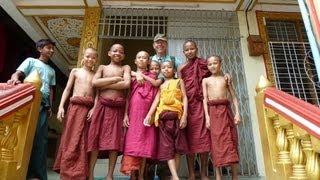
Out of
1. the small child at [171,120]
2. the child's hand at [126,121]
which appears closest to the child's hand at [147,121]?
the small child at [171,120]

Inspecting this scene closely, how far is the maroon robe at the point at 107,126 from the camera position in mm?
2521

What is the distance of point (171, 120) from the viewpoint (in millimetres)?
2627

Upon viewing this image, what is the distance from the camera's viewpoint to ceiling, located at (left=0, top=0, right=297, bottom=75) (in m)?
4.46

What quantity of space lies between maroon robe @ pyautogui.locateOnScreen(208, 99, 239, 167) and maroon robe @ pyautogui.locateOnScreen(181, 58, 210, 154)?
0.10 meters

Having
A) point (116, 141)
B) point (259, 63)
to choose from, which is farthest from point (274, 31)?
point (116, 141)

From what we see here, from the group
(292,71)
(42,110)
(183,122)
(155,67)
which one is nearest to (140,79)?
(155,67)

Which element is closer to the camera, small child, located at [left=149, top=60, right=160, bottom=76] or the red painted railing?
the red painted railing

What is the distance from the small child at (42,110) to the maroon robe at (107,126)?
0.49 m

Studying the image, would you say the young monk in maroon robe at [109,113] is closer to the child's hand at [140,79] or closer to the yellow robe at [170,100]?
the child's hand at [140,79]

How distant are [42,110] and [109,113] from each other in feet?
2.17

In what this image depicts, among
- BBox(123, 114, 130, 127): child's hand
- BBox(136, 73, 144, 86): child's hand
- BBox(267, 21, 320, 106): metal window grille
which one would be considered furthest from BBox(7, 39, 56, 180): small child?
BBox(267, 21, 320, 106): metal window grille

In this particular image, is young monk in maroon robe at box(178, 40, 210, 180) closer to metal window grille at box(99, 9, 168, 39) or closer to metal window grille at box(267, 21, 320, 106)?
metal window grille at box(99, 9, 168, 39)

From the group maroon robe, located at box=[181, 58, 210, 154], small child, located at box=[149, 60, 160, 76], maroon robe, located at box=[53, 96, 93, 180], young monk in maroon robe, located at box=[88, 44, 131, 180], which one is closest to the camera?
maroon robe, located at box=[53, 96, 93, 180]

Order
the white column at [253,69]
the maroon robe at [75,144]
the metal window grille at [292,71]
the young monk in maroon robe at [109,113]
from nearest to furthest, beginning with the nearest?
1. the maroon robe at [75,144]
2. the young monk in maroon robe at [109,113]
3. the white column at [253,69]
4. the metal window grille at [292,71]
